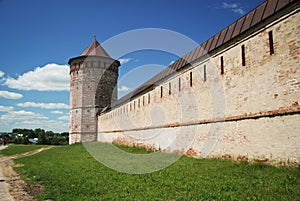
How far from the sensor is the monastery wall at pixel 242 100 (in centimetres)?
607

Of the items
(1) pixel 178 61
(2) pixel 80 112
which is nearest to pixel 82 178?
(1) pixel 178 61

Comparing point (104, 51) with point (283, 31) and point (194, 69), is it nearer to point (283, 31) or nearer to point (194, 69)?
point (194, 69)

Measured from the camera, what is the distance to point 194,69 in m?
10.6

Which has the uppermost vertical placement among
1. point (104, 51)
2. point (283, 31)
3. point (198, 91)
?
point (104, 51)

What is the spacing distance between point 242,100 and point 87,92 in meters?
21.9

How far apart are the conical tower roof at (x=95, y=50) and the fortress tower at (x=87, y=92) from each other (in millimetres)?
122

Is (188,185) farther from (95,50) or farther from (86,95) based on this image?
(95,50)

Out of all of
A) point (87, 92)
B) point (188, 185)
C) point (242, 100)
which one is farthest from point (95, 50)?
point (188, 185)

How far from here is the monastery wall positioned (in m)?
6.07

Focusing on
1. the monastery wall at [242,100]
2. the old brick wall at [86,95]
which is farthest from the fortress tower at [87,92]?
the monastery wall at [242,100]

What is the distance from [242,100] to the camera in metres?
7.73

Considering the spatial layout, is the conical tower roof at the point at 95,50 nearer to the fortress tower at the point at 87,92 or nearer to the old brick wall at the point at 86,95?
the fortress tower at the point at 87,92

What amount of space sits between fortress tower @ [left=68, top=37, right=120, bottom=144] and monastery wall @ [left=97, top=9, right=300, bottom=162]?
15.7 meters

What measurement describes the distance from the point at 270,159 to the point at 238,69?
9.29ft
